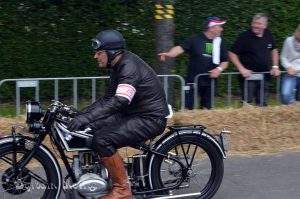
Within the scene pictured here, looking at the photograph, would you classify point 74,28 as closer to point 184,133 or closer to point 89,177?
point 184,133

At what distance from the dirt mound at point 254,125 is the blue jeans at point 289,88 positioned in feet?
2.02

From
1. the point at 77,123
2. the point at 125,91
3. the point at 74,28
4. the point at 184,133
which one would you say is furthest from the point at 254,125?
the point at 74,28

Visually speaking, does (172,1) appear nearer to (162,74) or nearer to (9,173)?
(162,74)

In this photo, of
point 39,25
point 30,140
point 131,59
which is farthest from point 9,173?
point 39,25

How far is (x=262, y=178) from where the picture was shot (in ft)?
23.7

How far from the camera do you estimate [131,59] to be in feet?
18.9

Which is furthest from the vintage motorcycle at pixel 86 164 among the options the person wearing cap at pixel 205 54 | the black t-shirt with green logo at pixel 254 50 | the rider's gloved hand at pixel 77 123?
the black t-shirt with green logo at pixel 254 50

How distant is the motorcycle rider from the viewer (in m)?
5.64

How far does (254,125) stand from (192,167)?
232cm

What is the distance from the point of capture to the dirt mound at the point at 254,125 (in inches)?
321

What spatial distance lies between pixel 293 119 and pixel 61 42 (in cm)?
429

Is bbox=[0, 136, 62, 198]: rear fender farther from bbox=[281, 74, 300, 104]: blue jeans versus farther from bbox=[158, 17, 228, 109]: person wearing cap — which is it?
bbox=[281, 74, 300, 104]: blue jeans

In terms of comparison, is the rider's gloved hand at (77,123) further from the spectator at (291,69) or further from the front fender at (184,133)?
the spectator at (291,69)

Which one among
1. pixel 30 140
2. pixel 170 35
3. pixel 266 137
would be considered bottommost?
pixel 266 137
